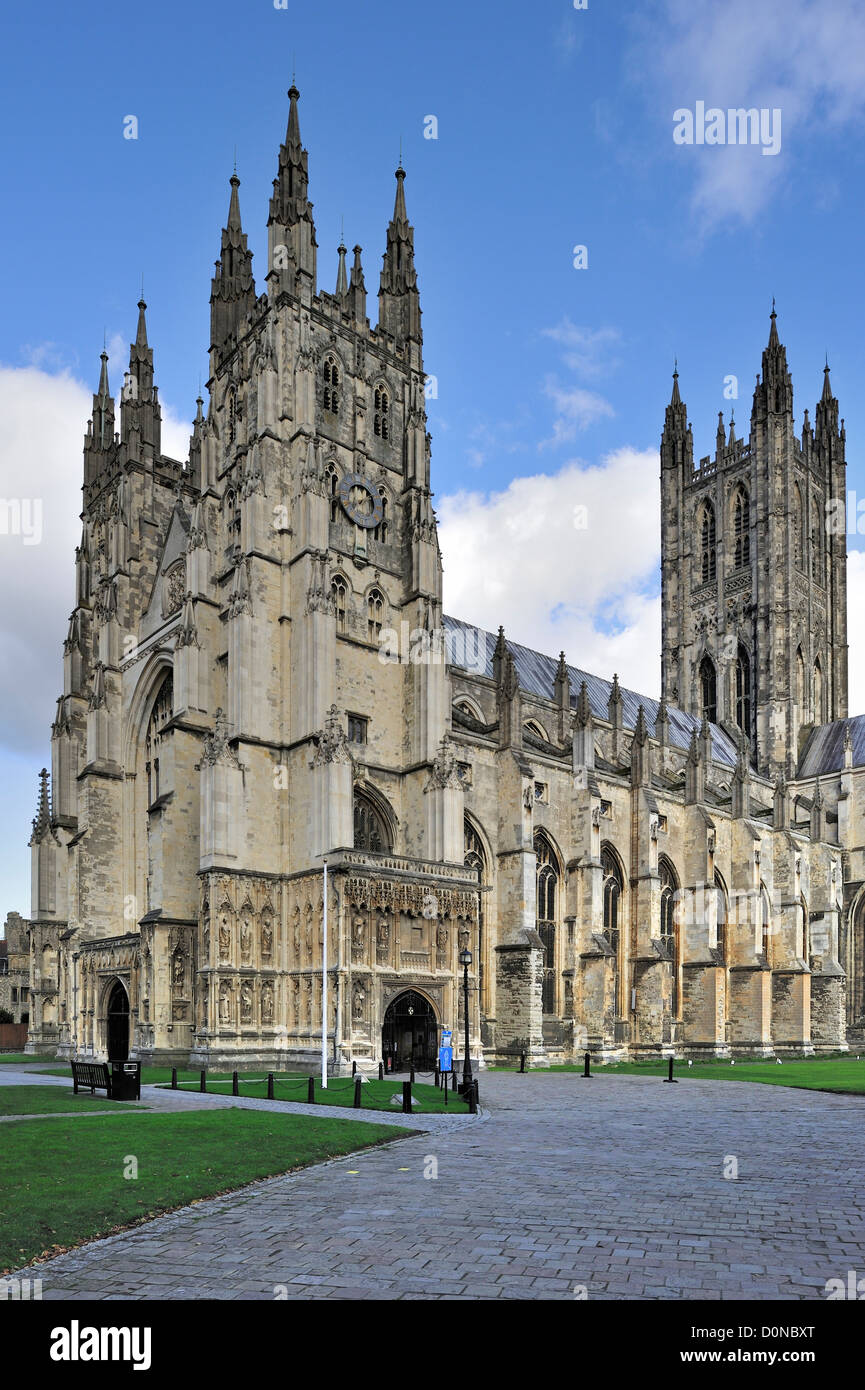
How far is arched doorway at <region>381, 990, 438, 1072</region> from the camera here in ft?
119

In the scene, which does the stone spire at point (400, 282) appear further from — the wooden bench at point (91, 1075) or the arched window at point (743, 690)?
the arched window at point (743, 690)

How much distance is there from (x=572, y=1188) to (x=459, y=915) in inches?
1016

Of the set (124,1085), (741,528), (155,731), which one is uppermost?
(741,528)

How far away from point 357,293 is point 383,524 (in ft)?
35.8

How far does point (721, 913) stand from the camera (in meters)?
59.4

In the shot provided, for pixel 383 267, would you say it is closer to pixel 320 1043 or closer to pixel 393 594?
pixel 393 594

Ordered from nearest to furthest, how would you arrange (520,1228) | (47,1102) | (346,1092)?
(520,1228) → (47,1102) → (346,1092)

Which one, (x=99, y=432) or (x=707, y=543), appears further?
(x=707, y=543)

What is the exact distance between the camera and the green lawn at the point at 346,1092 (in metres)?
23.2

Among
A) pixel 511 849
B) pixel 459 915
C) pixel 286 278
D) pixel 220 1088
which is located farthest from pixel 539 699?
pixel 220 1088

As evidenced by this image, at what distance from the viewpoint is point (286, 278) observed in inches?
1709

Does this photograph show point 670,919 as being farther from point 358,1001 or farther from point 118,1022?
point 118,1022

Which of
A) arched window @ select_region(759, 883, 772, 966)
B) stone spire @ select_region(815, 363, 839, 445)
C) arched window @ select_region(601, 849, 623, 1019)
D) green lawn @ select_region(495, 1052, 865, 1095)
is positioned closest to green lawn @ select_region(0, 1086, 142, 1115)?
green lawn @ select_region(495, 1052, 865, 1095)

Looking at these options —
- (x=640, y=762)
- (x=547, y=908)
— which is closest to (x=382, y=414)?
(x=640, y=762)
